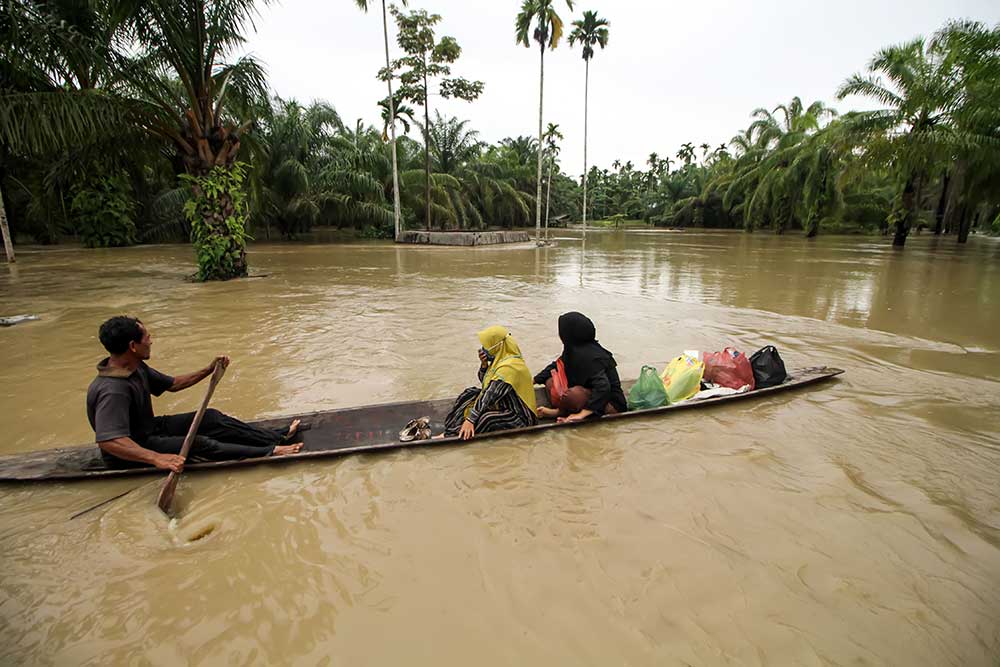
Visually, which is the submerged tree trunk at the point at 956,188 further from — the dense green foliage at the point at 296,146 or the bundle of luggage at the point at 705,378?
the bundle of luggage at the point at 705,378

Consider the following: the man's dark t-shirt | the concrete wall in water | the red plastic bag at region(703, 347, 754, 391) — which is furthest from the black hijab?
the concrete wall in water

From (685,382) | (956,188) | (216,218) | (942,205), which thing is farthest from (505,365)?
(942,205)

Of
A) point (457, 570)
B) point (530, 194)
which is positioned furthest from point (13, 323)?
point (530, 194)

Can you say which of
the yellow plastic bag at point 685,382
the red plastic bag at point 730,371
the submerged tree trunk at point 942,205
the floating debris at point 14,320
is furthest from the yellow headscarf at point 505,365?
the submerged tree trunk at point 942,205

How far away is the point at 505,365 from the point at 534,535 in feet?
4.46

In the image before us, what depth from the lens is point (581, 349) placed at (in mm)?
4188

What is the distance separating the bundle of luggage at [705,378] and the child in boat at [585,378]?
1.37 feet

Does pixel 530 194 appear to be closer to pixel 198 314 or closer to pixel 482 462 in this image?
pixel 198 314

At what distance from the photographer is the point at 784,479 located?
354 centimetres

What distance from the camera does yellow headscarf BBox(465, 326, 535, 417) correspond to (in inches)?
152

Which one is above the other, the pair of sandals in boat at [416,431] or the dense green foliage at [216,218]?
the dense green foliage at [216,218]

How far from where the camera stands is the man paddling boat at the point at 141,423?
3.00m

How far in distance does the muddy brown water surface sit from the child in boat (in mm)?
213

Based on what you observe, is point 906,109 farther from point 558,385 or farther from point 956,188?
point 558,385
